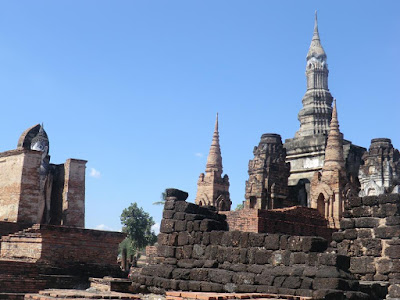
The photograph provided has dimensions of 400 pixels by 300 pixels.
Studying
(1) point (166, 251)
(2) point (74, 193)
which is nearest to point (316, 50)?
(2) point (74, 193)

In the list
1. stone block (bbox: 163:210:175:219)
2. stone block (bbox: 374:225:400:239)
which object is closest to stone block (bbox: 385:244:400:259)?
stone block (bbox: 374:225:400:239)

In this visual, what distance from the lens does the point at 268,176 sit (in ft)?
81.3

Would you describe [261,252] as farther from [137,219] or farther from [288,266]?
[137,219]

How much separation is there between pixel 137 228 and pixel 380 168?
660 inches

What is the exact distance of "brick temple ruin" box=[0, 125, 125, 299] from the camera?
38.5 ft

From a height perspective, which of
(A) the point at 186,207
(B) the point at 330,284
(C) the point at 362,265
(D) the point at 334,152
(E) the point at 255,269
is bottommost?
(B) the point at 330,284

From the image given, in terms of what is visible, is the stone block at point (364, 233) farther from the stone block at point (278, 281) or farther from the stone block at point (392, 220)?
the stone block at point (278, 281)

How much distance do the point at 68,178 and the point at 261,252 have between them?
8839 mm

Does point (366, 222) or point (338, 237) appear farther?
point (338, 237)

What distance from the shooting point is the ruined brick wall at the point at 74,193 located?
1551 centimetres

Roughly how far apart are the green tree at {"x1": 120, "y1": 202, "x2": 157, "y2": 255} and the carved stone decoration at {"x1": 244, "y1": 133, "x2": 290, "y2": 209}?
43.2 feet

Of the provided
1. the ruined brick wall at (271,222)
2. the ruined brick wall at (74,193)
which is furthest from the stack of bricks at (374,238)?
the ruined brick wall at (74,193)

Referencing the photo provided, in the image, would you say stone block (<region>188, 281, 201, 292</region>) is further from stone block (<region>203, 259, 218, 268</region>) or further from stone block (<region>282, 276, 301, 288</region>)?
stone block (<region>282, 276, 301, 288</region>)

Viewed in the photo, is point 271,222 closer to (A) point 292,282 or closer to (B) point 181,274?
(B) point 181,274
